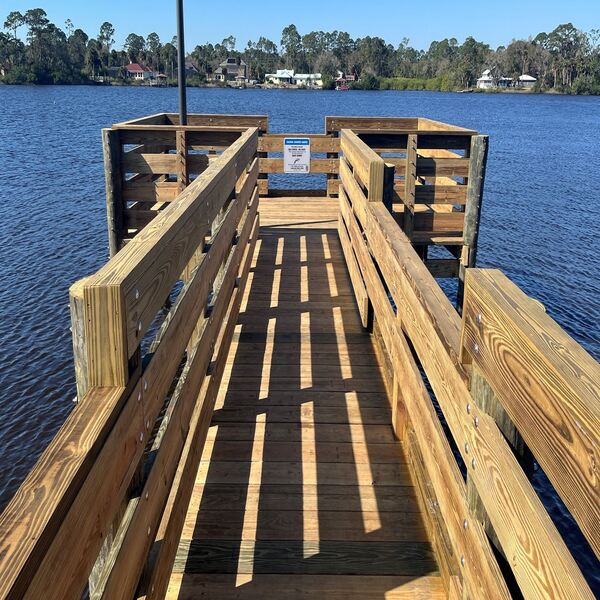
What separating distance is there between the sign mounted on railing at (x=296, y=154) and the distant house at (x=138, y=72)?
160039 mm

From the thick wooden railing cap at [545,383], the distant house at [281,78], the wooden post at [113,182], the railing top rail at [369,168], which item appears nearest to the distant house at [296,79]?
the distant house at [281,78]

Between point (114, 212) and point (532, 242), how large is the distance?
1262cm

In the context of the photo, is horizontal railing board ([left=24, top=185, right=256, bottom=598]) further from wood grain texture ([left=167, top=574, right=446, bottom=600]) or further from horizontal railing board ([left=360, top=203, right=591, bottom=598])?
horizontal railing board ([left=360, top=203, right=591, bottom=598])

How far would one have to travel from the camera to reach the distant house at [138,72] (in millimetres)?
158750

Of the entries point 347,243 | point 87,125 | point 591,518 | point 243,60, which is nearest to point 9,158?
point 87,125

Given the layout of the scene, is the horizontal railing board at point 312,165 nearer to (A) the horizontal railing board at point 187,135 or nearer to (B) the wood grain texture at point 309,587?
(A) the horizontal railing board at point 187,135

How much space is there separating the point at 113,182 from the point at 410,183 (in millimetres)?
3652

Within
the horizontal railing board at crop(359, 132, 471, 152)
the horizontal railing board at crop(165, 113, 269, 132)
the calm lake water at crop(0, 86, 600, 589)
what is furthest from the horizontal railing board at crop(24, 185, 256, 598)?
the horizontal railing board at crop(165, 113, 269, 132)

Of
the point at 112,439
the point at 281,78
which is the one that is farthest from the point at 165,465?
the point at 281,78

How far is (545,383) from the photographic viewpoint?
5.06ft

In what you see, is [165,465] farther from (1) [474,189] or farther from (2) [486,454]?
(1) [474,189]

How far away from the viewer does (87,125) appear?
148ft

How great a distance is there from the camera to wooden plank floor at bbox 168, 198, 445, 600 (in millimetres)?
2992

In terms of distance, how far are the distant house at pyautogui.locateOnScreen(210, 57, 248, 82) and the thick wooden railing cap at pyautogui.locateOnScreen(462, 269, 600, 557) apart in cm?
17395
